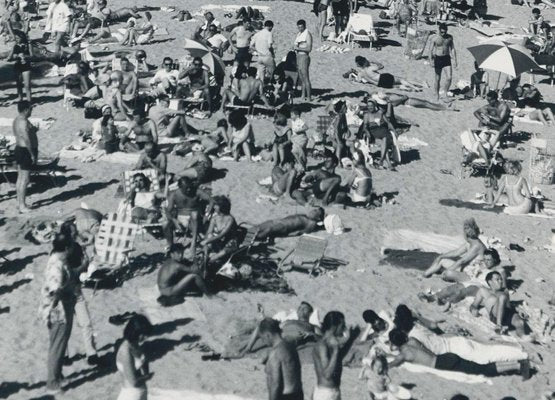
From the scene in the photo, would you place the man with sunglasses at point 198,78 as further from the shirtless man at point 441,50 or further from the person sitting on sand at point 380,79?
the shirtless man at point 441,50

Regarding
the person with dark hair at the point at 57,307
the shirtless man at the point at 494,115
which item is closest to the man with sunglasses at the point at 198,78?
the shirtless man at the point at 494,115

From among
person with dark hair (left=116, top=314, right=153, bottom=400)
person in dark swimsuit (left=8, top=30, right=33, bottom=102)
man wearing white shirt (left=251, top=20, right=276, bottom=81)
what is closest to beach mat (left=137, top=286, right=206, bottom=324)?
person with dark hair (left=116, top=314, right=153, bottom=400)

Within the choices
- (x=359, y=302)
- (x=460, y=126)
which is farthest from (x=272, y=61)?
(x=359, y=302)

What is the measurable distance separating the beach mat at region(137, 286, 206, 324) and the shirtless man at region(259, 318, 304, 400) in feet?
9.94

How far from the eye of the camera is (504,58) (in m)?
21.1

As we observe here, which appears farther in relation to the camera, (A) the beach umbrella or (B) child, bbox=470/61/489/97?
(B) child, bbox=470/61/489/97

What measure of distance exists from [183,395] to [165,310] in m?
2.01

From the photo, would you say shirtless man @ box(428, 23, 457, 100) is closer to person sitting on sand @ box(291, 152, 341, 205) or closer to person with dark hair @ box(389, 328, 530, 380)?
person sitting on sand @ box(291, 152, 341, 205)

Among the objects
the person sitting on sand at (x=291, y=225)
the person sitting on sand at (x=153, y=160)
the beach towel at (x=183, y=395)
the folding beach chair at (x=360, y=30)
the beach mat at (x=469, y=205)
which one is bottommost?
the beach mat at (x=469, y=205)

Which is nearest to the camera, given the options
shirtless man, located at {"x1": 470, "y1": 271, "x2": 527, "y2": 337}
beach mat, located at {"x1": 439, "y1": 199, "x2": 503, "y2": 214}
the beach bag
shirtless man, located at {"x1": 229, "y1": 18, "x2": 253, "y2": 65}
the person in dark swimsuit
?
shirtless man, located at {"x1": 470, "y1": 271, "x2": 527, "y2": 337}

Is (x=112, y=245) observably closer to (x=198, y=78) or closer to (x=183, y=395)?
(x=183, y=395)

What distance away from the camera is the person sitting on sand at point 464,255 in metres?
14.0

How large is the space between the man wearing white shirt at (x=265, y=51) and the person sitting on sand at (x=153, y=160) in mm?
5826

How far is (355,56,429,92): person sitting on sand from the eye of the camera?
2366 cm
